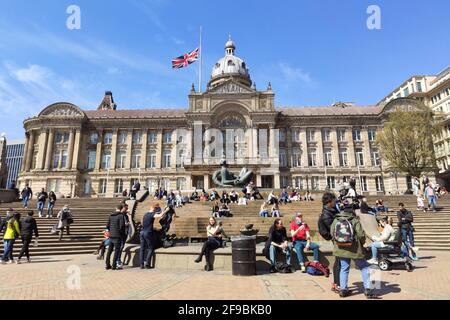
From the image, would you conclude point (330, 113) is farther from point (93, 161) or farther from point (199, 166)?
point (93, 161)

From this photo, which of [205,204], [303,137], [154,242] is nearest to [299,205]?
[205,204]

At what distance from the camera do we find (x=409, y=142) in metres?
40.0

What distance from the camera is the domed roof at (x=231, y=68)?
68.6 metres

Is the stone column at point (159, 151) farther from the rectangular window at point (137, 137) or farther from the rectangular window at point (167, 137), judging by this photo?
the rectangular window at point (137, 137)

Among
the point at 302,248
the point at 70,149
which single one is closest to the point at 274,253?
the point at 302,248

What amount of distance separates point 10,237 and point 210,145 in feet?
135

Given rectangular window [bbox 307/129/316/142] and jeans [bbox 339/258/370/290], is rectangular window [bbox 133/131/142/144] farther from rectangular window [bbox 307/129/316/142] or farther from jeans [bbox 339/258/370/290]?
jeans [bbox 339/258/370/290]

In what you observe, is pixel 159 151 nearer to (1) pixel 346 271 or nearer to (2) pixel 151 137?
(2) pixel 151 137

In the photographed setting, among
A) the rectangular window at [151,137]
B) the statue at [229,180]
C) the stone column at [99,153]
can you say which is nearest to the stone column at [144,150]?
the rectangular window at [151,137]

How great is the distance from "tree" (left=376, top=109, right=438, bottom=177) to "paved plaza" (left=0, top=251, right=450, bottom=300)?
3500cm

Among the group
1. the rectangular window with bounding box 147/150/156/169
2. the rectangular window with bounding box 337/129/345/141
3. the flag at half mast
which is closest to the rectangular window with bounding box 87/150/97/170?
the rectangular window with bounding box 147/150/156/169

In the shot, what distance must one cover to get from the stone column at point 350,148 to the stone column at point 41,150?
5796 centimetres

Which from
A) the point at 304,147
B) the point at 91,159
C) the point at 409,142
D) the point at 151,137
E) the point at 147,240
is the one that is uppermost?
the point at 151,137
